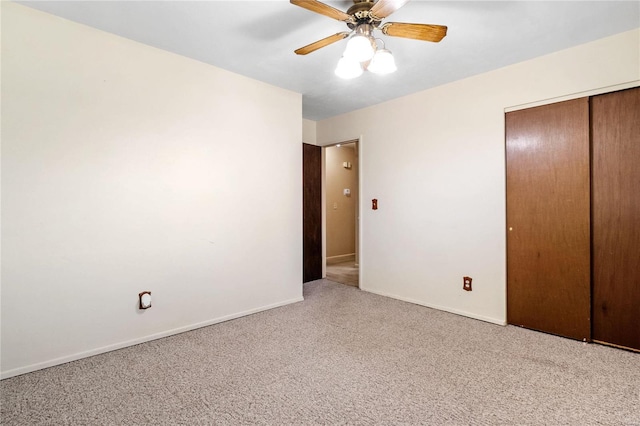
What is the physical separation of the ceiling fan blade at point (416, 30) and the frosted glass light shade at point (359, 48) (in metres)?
0.17

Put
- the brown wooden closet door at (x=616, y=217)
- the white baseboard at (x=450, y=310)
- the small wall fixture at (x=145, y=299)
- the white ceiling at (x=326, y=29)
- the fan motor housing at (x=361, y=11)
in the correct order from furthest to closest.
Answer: the white baseboard at (x=450, y=310)
the small wall fixture at (x=145, y=299)
the brown wooden closet door at (x=616, y=217)
the white ceiling at (x=326, y=29)
the fan motor housing at (x=361, y=11)

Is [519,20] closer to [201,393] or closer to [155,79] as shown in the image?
[155,79]

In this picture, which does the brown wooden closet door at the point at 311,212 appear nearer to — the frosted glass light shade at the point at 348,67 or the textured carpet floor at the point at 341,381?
the textured carpet floor at the point at 341,381

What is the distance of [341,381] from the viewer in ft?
6.54

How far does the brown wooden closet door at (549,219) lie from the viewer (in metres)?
2.60

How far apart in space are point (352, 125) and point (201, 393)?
3558 millimetres

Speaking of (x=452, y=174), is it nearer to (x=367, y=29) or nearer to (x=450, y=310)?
(x=450, y=310)

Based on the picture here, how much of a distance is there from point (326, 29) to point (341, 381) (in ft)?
8.04

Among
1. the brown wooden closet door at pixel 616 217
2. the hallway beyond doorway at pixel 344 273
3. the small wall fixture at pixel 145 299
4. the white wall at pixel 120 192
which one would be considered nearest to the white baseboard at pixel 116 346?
the white wall at pixel 120 192

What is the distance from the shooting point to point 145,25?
230 centimetres

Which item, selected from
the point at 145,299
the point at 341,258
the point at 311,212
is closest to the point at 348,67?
the point at 145,299

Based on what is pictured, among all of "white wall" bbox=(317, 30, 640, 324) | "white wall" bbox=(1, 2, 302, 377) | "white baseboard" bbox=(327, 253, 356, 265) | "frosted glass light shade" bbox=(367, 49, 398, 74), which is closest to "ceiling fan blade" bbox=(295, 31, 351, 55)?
"frosted glass light shade" bbox=(367, 49, 398, 74)

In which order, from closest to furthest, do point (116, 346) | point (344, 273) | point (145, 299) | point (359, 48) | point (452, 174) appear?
point (359, 48)
point (116, 346)
point (145, 299)
point (452, 174)
point (344, 273)

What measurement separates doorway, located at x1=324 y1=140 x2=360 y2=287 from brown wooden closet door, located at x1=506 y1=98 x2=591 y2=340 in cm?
316
